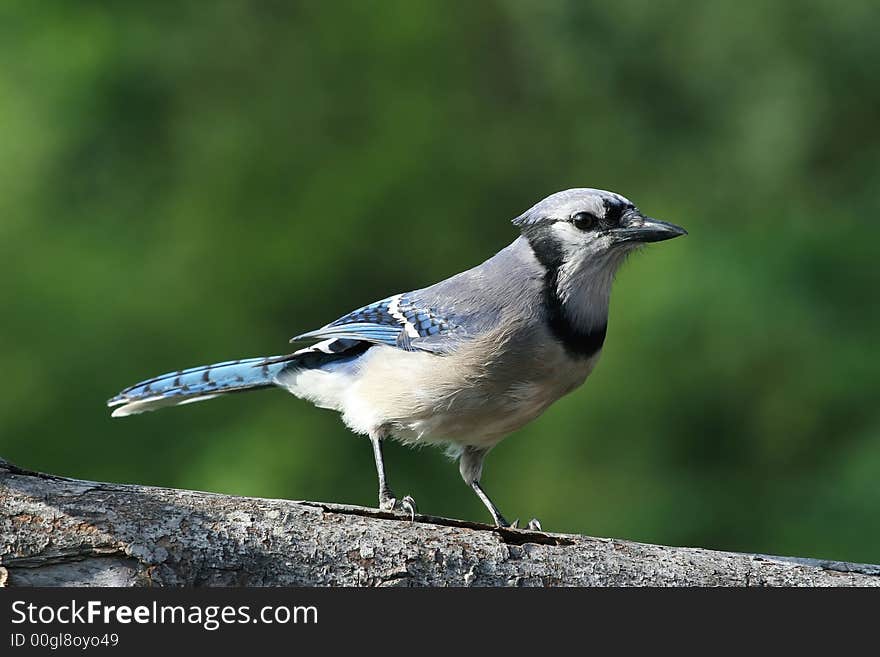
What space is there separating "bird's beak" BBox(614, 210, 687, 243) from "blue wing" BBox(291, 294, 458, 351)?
0.57m

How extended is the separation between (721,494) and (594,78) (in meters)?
2.30

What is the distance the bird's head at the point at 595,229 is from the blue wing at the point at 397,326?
1.28ft

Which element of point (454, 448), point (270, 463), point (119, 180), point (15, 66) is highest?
point (15, 66)

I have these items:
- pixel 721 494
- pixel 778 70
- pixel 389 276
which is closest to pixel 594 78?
pixel 778 70

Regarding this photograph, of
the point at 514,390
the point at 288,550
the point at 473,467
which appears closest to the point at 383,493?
the point at 473,467

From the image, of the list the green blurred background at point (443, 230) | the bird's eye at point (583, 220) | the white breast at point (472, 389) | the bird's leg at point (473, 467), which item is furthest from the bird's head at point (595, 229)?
the green blurred background at point (443, 230)

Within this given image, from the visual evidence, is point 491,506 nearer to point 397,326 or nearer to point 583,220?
point 397,326

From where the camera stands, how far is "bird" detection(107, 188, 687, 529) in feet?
10.2

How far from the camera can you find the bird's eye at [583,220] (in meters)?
3.22

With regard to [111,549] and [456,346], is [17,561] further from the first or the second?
[456,346]

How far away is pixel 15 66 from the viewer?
193 inches

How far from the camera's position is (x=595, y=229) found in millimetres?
3230

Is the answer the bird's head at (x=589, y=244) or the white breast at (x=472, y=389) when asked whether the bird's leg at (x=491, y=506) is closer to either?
the white breast at (x=472, y=389)

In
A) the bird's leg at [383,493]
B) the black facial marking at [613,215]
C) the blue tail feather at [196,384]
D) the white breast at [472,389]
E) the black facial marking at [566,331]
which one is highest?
the black facial marking at [613,215]
